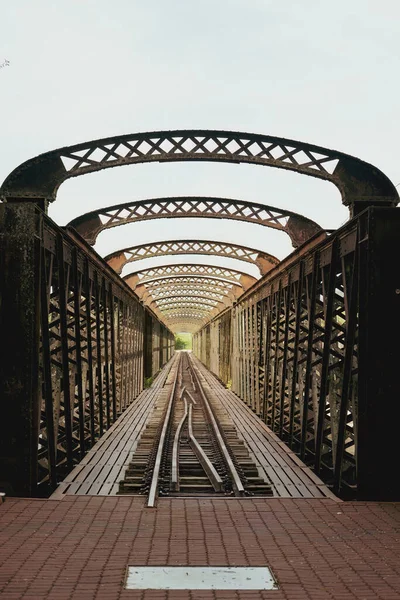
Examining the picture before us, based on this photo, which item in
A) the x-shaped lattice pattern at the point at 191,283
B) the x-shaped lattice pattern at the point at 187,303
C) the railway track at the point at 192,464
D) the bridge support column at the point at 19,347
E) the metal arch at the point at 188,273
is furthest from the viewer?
the x-shaped lattice pattern at the point at 187,303

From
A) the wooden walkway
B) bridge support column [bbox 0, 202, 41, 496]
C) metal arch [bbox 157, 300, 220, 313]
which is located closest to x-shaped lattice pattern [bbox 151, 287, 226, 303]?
metal arch [bbox 157, 300, 220, 313]

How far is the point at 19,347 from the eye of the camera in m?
6.57

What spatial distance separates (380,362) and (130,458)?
4986 mm

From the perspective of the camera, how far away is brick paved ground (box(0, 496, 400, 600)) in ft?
13.7

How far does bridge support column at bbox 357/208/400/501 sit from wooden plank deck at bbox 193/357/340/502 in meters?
0.69

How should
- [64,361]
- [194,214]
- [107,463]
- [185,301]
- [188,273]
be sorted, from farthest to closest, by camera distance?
[185,301] < [188,273] < [194,214] < [107,463] < [64,361]

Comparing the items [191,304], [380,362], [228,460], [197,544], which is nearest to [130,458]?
[228,460]

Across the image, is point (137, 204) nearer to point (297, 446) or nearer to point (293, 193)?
point (293, 193)

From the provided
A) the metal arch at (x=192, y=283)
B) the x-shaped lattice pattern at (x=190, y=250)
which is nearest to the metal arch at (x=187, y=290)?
the metal arch at (x=192, y=283)

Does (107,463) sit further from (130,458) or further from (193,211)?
(193,211)

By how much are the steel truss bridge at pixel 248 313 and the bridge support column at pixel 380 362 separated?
0.6 inches

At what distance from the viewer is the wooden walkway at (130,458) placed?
7523mm

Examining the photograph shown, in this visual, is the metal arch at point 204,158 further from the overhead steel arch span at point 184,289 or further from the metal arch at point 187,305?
the metal arch at point 187,305

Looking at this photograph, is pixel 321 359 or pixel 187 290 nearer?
pixel 321 359
